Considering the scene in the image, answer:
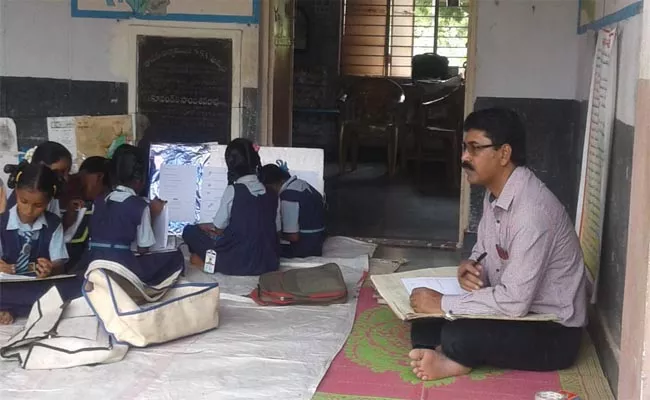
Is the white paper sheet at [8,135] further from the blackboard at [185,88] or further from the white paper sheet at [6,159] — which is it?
the blackboard at [185,88]

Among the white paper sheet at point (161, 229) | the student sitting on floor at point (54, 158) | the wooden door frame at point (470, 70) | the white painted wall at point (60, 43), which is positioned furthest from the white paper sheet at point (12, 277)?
the wooden door frame at point (470, 70)

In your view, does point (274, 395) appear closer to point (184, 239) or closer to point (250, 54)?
point (184, 239)

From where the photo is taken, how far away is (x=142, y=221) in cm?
415

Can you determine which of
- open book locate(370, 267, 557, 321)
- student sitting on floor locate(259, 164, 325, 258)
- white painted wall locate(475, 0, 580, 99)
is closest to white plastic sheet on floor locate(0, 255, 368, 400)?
open book locate(370, 267, 557, 321)

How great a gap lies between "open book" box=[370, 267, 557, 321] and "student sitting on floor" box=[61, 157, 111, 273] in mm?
1555

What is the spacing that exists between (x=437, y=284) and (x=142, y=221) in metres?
1.43

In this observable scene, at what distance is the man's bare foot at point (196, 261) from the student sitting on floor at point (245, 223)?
122 millimetres

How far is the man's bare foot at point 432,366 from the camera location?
3111 mm

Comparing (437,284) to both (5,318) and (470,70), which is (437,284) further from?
(470,70)

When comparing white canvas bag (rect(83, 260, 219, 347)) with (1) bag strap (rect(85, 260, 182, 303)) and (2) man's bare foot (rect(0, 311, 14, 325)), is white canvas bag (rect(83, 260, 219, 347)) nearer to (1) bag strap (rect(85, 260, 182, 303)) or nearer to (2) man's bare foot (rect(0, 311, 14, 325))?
(1) bag strap (rect(85, 260, 182, 303))

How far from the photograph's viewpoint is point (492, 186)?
3209 millimetres

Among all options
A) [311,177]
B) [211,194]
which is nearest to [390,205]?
[311,177]

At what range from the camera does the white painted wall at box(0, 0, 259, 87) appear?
582cm

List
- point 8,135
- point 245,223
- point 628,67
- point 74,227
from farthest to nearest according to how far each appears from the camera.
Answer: point 8,135 < point 245,223 < point 74,227 < point 628,67
